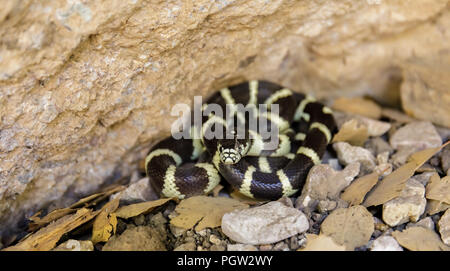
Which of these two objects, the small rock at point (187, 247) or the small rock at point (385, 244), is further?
the small rock at point (187, 247)

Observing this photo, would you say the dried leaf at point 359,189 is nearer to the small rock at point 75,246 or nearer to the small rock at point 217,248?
the small rock at point 217,248

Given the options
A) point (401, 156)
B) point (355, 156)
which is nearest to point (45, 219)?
point (355, 156)

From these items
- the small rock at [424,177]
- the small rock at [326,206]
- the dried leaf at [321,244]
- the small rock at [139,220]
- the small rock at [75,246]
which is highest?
the small rock at [75,246]

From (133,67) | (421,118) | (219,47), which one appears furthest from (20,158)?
(421,118)

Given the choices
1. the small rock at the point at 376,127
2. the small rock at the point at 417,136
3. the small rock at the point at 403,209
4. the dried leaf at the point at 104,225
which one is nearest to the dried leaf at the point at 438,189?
the small rock at the point at 403,209

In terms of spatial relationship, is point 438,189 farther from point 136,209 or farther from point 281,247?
point 136,209

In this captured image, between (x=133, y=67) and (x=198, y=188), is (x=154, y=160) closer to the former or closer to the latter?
(x=198, y=188)
